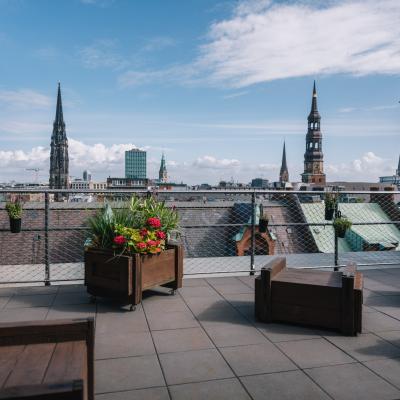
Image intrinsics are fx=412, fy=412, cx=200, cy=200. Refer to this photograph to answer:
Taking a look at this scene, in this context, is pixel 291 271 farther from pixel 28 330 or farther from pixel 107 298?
pixel 28 330

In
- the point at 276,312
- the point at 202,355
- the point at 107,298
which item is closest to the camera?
the point at 202,355

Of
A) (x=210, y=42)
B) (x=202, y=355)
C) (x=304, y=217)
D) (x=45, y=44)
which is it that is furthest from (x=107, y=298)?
(x=304, y=217)

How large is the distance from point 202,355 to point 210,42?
27.4ft

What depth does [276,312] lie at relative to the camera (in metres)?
4.13

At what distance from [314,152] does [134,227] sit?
14616 centimetres

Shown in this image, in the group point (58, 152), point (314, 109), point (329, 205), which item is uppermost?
point (314, 109)

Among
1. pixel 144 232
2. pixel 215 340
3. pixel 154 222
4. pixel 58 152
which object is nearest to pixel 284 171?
pixel 58 152

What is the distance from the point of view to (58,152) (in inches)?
5059

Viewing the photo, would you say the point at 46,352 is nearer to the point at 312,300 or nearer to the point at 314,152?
the point at 312,300

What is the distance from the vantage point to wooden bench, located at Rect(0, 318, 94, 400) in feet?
6.33

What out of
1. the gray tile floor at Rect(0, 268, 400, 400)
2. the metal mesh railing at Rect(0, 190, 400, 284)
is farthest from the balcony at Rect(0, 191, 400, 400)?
the metal mesh railing at Rect(0, 190, 400, 284)

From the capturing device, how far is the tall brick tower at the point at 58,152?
5039 inches

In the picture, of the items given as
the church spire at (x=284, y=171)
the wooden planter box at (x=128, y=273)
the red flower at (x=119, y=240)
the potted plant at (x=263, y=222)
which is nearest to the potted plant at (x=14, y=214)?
the wooden planter box at (x=128, y=273)

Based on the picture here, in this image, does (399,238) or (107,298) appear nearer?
(107,298)
